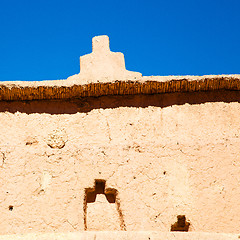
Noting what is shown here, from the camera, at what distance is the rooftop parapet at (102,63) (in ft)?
15.8

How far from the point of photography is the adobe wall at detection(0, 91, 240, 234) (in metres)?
3.80

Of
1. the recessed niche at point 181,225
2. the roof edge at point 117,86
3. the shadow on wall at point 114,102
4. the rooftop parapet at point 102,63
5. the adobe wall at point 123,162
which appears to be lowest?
the recessed niche at point 181,225

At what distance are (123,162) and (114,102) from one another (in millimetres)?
703

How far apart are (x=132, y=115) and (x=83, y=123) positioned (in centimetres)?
50

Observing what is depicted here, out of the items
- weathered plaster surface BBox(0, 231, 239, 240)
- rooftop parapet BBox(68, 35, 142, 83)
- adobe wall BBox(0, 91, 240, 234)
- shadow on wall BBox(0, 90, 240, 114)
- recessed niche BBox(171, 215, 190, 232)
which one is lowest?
weathered plaster surface BBox(0, 231, 239, 240)

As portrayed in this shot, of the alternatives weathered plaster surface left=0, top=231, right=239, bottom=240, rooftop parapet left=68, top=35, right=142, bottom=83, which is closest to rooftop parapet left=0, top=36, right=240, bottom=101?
rooftop parapet left=68, top=35, right=142, bottom=83

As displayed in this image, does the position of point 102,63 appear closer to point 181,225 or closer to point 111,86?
point 111,86

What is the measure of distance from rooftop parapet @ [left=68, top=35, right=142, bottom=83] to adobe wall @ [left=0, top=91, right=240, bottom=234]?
466mm

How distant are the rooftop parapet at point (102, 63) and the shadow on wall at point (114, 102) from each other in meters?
0.38

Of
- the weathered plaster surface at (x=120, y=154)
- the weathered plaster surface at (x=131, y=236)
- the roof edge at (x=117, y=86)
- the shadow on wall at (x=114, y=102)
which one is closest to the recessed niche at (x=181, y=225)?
the weathered plaster surface at (x=120, y=154)

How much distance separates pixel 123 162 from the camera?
4039 millimetres

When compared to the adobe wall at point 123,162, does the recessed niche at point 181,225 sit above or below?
below

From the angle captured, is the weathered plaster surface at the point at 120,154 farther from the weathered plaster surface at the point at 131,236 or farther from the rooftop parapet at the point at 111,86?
the weathered plaster surface at the point at 131,236

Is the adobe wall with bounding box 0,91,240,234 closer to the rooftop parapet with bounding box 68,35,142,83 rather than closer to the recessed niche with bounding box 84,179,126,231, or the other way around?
the recessed niche with bounding box 84,179,126,231
